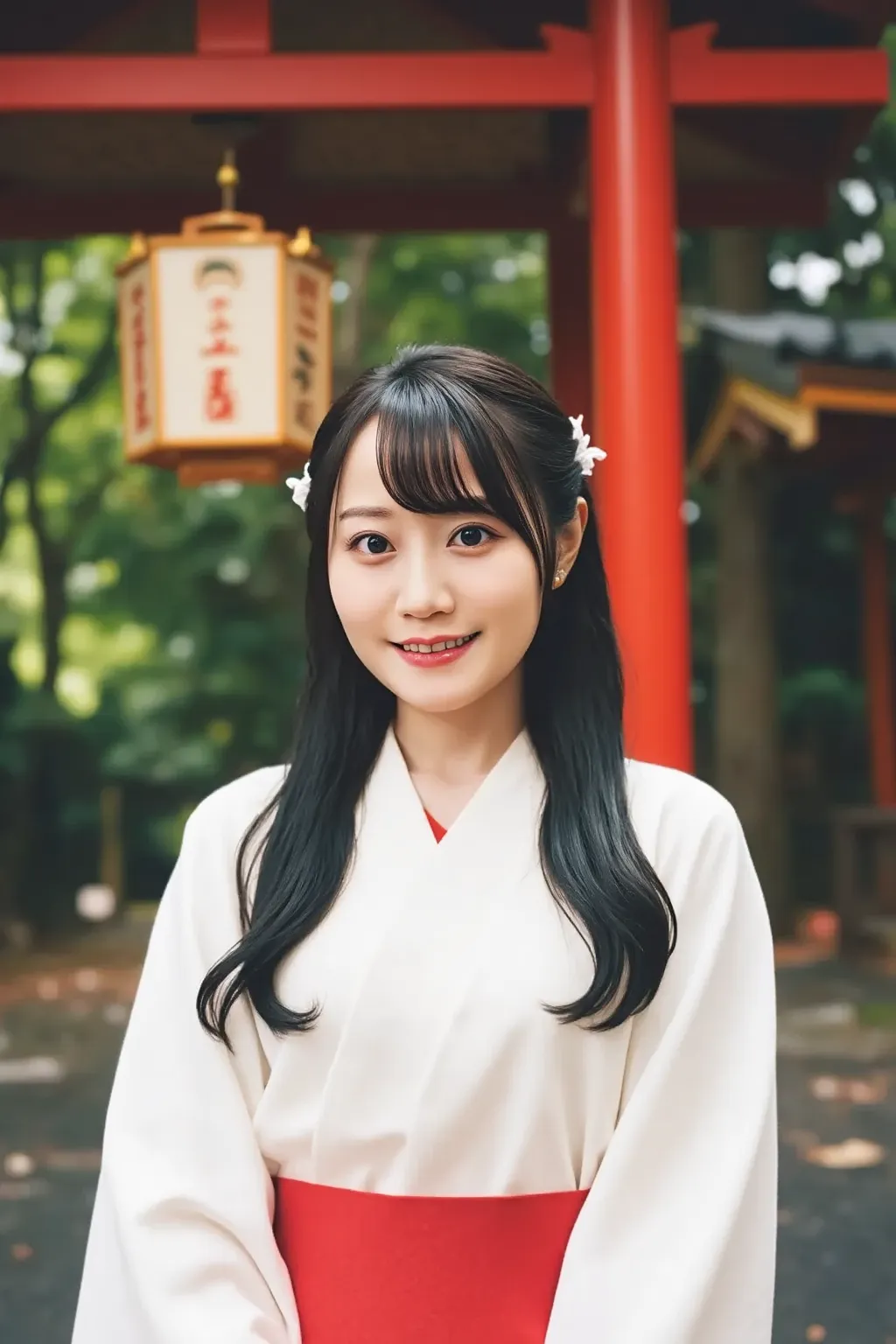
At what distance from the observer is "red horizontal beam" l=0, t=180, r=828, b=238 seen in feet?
17.6

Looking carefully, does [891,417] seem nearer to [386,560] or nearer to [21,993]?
[21,993]

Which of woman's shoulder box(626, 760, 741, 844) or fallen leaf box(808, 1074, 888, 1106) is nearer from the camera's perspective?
woman's shoulder box(626, 760, 741, 844)

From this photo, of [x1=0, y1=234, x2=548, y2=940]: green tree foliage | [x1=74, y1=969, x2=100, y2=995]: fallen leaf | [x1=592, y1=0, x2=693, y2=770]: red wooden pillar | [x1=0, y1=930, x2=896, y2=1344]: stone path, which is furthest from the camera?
[x1=0, y1=234, x2=548, y2=940]: green tree foliage

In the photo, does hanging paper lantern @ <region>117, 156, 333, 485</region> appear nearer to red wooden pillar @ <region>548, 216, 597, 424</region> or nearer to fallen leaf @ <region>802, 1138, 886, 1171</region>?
red wooden pillar @ <region>548, 216, 597, 424</region>

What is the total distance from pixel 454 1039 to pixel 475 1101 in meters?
0.08

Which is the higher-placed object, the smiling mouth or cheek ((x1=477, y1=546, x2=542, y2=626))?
cheek ((x1=477, y1=546, x2=542, y2=626))

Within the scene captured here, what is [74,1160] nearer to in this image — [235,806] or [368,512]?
[235,806]

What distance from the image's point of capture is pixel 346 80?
3.97 meters

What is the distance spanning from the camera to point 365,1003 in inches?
66.9

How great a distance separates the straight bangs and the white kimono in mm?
403

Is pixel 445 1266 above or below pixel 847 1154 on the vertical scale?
above

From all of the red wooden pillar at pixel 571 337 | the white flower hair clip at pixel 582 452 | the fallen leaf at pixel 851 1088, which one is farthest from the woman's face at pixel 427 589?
the fallen leaf at pixel 851 1088

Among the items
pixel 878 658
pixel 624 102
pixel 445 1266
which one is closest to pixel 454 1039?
pixel 445 1266

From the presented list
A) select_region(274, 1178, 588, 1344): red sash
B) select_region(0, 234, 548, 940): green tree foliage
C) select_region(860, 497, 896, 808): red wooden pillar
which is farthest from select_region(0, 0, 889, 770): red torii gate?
select_region(0, 234, 548, 940): green tree foliage
